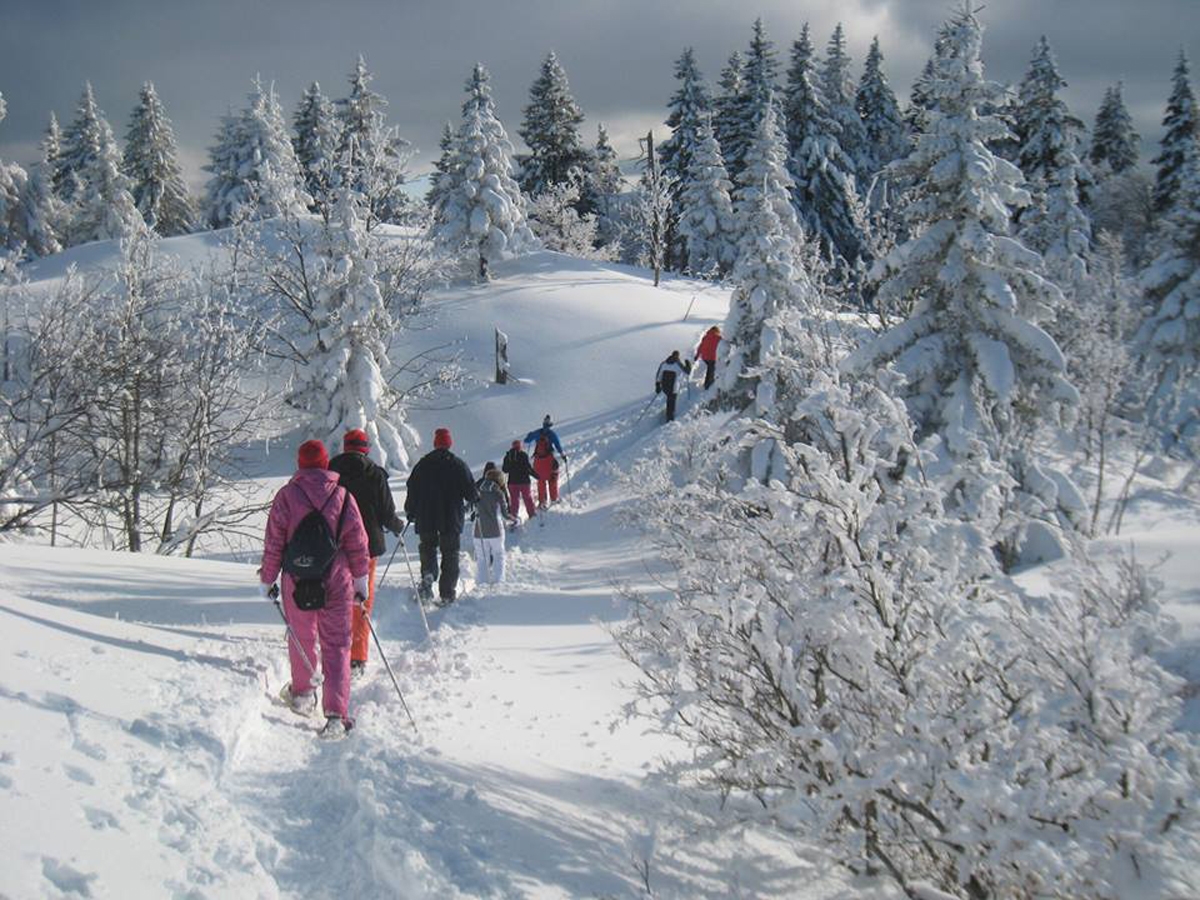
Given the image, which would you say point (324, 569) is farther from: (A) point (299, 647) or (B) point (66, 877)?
(B) point (66, 877)

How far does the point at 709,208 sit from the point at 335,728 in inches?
1449

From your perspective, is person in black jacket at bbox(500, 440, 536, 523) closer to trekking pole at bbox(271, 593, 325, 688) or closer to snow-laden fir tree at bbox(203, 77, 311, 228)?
trekking pole at bbox(271, 593, 325, 688)

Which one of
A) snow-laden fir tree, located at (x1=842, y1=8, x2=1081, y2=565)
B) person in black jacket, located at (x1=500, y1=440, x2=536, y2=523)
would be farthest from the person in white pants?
snow-laden fir tree, located at (x1=842, y1=8, x2=1081, y2=565)

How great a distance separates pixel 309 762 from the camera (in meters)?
4.29

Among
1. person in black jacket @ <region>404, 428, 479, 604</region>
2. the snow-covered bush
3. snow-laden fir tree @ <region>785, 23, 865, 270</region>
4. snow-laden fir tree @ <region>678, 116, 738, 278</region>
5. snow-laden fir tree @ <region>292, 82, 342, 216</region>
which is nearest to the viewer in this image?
the snow-covered bush

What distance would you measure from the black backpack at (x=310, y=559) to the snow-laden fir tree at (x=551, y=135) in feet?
132

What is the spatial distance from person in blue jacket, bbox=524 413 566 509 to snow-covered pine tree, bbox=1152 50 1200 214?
115 feet

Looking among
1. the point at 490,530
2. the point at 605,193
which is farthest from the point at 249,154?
the point at 490,530

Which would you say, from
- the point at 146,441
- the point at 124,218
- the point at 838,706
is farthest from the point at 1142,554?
the point at 124,218

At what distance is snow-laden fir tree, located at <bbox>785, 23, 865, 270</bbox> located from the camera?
38.8 meters

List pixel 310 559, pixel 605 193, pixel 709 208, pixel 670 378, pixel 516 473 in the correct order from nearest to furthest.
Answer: pixel 310 559, pixel 516 473, pixel 670 378, pixel 709 208, pixel 605 193

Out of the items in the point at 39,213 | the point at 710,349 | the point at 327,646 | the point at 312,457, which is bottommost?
the point at 327,646

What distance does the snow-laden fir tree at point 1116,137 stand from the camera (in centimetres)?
4781

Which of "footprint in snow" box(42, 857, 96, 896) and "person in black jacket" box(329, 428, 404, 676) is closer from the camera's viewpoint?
"footprint in snow" box(42, 857, 96, 896)
